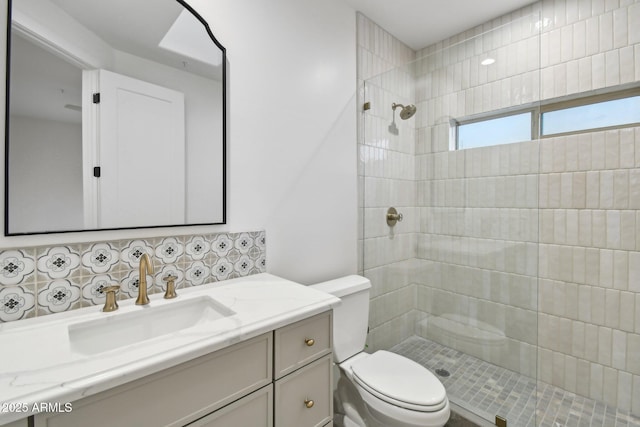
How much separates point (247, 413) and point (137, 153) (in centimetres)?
99

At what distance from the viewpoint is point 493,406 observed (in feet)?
5.23

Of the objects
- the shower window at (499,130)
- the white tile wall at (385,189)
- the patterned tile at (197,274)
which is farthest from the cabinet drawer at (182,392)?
the shower window at (499,130)

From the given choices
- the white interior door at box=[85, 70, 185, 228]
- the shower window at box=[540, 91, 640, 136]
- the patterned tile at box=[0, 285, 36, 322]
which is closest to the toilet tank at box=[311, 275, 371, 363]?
the white interior door at box=[85, 70, 185, 228]

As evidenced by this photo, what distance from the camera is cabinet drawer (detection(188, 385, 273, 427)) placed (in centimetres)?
77

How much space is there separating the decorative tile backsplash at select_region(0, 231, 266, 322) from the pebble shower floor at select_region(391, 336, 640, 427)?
1461mm

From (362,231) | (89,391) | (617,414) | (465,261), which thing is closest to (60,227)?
(89,391)

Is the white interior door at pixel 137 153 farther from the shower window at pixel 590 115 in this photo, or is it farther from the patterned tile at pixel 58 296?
the shower window at pixel 590 115

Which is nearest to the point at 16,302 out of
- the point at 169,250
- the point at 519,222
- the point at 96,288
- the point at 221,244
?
the point at 96,288

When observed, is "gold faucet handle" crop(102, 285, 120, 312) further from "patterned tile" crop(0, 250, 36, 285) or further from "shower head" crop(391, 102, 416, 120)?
"shower head" crop(391, 102, 416, 120)

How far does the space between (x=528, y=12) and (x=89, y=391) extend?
113 inches

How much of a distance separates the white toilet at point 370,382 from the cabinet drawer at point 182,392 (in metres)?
0.67

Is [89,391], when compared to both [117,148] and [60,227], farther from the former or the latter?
[117,148]

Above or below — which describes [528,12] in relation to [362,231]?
above

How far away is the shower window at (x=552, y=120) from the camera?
5.35 feet
